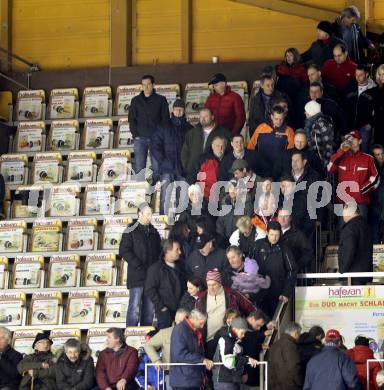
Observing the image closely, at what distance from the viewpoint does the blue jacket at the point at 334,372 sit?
16.8m

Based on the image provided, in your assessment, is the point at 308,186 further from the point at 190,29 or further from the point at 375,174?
the point at 190,29

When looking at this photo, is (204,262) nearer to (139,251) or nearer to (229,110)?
(139,251)

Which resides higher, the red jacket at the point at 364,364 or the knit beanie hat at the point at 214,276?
the knit beanie hat at the point at 214,276

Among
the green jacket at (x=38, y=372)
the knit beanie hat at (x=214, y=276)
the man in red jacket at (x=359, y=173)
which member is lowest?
the green jacket at (x=38, y=372)

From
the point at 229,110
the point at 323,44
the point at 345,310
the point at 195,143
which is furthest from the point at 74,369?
the point at 323,44

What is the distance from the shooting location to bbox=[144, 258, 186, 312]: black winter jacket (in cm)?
1916

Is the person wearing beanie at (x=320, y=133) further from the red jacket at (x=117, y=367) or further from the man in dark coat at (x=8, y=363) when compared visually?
the man in dark coat at (x=8, y=363)

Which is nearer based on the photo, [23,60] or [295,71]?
[295,71]

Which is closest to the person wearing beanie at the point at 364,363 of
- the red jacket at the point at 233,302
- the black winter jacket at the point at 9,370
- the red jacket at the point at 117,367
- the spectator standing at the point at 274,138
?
the red jacket at the point at 233,302

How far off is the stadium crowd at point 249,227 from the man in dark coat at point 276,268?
1cm

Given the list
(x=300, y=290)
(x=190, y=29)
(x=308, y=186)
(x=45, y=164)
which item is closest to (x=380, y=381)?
(x=300, y=290)

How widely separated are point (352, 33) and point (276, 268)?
19.0 feet

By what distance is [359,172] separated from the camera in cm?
2088

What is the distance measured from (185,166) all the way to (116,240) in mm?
1437
